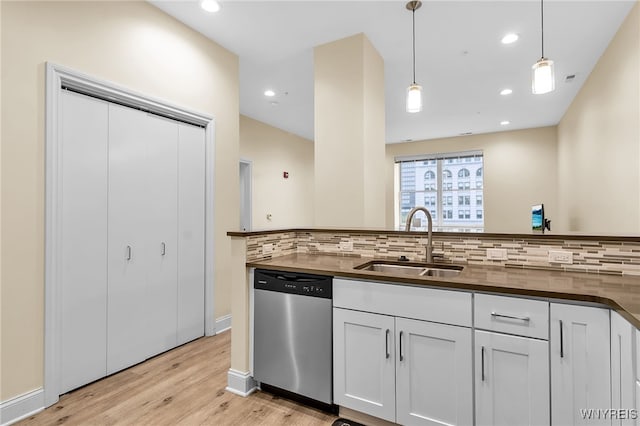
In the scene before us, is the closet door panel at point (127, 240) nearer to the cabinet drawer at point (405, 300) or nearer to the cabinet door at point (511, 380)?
the cabinet drawer at point (405, 300)

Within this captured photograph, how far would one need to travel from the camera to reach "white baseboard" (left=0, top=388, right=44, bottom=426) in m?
1.84

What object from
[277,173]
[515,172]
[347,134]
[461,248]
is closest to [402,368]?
[461,248]

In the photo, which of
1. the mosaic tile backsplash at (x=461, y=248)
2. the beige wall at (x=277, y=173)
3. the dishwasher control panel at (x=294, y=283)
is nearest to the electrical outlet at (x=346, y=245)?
the mosaic tile backsplash at (x=461, y=248)

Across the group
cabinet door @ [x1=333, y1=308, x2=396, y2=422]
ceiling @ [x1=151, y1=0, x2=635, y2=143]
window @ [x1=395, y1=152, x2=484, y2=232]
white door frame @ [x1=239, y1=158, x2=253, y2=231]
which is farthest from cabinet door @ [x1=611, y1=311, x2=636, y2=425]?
window @ [x1=395, y1=152, x2=484, y2=232]

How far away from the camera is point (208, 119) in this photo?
3.17 meters

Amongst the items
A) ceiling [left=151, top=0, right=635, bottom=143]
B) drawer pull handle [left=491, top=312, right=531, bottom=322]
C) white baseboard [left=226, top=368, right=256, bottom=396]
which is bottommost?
white baseboard [left=226, top=368, right=256, bottom=396]

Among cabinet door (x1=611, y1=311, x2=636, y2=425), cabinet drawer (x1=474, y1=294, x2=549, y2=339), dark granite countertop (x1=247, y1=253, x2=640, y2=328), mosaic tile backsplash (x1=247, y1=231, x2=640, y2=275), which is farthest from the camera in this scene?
mosaic tile backsplash (x1=247, y1=231, x2=640, y2=275)

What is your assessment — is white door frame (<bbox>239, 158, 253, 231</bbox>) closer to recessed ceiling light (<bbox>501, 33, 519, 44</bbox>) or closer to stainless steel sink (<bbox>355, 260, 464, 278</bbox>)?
stainless steel sink (<bbox>355, 260, 464, 278</bbox>)

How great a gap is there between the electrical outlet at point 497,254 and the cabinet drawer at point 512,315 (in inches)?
22.1

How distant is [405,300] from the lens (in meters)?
1.64

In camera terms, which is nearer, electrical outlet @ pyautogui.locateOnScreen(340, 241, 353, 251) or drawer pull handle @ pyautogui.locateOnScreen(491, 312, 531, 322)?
drawer pull handle @ pyautogui.locateOnScreen(491, 312, 531, 322)

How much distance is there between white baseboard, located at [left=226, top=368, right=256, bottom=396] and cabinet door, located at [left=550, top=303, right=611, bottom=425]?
1.69 meters

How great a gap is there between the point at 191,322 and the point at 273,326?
1.41 metres

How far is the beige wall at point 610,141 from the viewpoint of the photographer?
9.15ft
